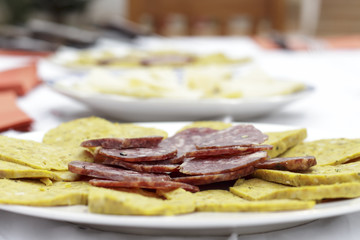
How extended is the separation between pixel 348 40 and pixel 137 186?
2.61m

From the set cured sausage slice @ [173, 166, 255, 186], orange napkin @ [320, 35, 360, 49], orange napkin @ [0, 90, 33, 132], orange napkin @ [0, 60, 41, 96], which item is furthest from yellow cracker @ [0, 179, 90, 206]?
orange napkin @ [320, 35, 360, 49]

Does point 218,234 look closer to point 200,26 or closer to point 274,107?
point 274,107

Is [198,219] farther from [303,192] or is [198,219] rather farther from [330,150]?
[330,150]

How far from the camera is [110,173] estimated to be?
1.69 feet

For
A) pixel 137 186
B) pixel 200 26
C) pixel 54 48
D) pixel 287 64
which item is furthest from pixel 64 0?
pixel 137 186

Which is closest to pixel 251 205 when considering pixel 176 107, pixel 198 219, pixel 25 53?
pixel 198 219

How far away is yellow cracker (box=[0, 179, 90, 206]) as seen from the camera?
46 centimetres

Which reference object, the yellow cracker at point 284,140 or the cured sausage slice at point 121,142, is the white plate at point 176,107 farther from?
the cured sausage slice at point 121,142

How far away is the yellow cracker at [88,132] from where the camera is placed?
691 mm

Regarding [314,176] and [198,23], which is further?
[198,23]

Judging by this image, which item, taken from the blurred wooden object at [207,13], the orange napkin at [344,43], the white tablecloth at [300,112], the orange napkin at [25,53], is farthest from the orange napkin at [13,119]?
the blurred wooden object at [207,13]

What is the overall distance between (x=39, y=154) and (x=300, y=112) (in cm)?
70

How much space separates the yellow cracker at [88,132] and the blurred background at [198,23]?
67.2 inches

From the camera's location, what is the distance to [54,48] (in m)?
2.39
